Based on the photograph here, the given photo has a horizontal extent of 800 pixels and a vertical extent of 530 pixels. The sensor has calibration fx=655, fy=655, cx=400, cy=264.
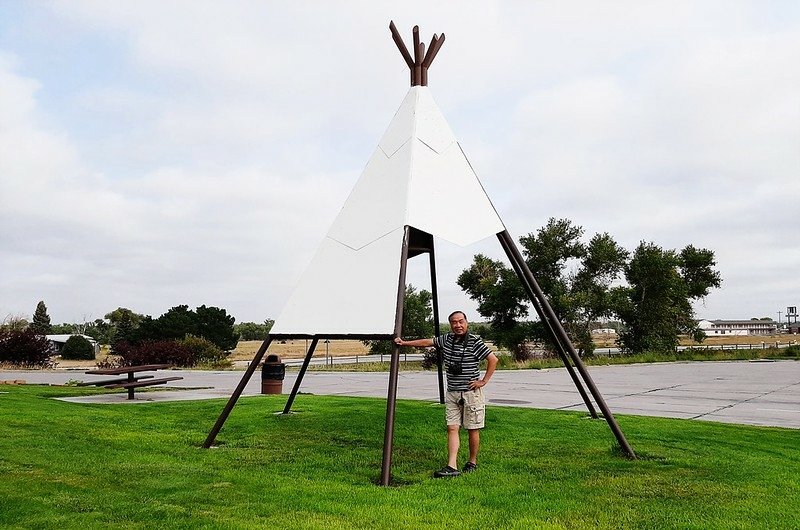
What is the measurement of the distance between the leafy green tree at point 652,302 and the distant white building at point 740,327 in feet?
400

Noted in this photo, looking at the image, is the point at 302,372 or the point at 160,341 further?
the point at 160,341

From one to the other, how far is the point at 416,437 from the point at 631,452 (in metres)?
2.86

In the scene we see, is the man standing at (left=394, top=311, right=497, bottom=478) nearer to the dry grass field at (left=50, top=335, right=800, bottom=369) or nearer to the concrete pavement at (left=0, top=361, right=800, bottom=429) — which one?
the concrete pavement at (left=0, top=361, right=800, bottom=429)

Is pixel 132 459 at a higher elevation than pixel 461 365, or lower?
lower

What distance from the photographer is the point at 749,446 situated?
337 inches

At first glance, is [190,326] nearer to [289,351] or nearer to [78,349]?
[78,349]

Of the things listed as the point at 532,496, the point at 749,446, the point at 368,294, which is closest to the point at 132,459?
the point at 368,294

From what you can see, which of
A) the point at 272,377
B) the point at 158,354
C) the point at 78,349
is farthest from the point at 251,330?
the point at 272,377

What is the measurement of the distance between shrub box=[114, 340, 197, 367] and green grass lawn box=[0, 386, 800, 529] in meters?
21.4

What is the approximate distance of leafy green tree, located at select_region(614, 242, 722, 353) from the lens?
4109cm

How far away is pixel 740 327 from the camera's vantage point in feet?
535

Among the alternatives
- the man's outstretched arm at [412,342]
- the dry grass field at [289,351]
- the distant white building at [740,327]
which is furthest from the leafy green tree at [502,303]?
the distant white building at [740,327]

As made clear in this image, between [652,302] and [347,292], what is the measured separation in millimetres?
37160

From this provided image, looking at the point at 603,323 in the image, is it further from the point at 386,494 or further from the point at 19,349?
the point at 386,494
